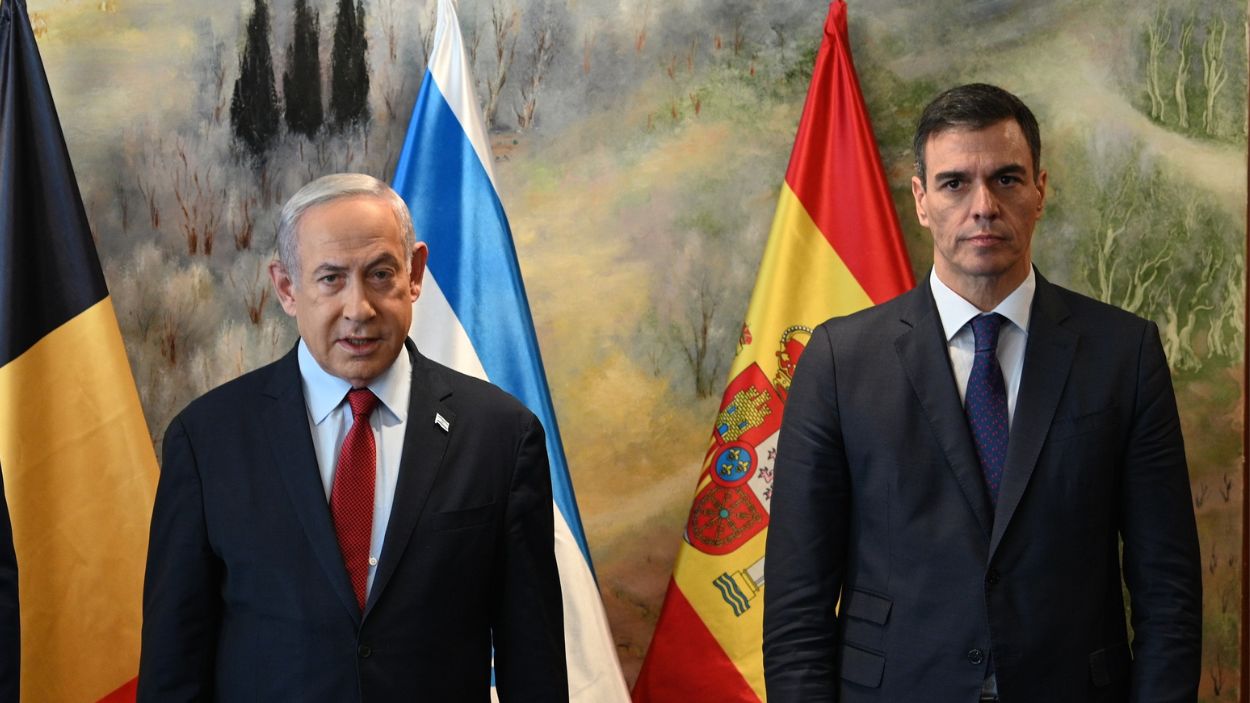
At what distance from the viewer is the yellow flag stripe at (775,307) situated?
9.61ft

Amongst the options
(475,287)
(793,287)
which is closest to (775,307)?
(793,287)

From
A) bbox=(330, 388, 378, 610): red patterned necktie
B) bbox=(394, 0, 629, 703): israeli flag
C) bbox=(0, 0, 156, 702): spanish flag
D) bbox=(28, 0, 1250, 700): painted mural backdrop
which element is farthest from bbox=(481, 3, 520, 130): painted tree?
bbox=(330, 388, 378, 610): red patterned necktie

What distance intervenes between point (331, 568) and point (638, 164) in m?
1.68

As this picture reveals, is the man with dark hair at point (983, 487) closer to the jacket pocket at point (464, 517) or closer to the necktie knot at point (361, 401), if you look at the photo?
the jacket pocket at point (464, 517)

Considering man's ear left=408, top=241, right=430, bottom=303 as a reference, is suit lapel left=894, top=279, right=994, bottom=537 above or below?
below

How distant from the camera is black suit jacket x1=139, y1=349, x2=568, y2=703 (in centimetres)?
178

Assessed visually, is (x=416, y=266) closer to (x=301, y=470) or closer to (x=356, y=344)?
(x=356, y=344)

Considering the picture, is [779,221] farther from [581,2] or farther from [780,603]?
[780,603]

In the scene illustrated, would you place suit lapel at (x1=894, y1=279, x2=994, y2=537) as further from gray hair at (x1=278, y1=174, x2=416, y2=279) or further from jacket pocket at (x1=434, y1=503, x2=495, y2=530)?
gray hair at (x1=278, y1=174, x2=416, y2=279)

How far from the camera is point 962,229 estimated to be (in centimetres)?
196

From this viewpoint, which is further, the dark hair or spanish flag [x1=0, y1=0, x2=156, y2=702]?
spanish flag [x1=0, y1=0, x2=156, y2=702]

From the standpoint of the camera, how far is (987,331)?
1982 mm

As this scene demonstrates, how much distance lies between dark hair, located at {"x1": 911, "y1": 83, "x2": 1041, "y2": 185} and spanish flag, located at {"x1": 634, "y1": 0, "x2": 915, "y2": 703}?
93cm

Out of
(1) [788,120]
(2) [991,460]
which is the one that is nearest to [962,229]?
(2) [991,460]
